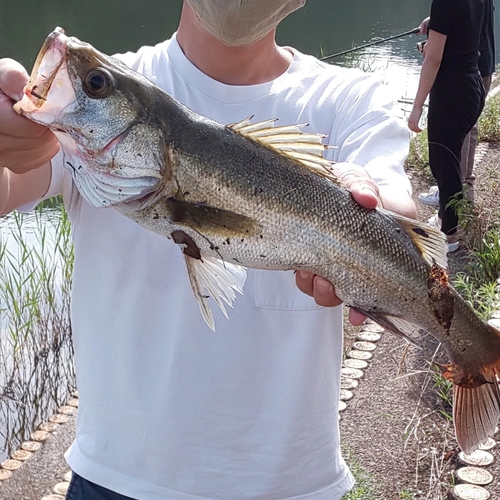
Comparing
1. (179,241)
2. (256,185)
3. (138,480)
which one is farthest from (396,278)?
(138,480)

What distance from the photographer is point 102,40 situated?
13.8 m

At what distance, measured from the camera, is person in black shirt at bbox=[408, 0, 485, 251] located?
4563mm

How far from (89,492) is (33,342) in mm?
2753

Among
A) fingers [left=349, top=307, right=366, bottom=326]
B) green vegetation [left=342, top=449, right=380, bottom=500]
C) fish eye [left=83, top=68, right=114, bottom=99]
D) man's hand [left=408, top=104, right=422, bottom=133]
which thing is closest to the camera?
fish eye [left=83, top=68, right=114, bottom=99]

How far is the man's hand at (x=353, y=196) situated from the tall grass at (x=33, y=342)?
2.83 metres

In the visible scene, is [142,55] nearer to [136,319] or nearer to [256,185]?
[256,185]

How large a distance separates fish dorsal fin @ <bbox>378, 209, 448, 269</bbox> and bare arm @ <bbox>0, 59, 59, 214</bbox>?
2.62 ft

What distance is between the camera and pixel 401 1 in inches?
1090

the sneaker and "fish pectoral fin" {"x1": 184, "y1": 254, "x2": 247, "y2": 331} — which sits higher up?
"fish pectoral fin" {"x1": 184, "y1": 254, "x2": 247, "y2": 331}

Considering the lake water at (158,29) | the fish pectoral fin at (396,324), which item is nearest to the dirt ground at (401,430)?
the fish pectoral fin at (396,324)

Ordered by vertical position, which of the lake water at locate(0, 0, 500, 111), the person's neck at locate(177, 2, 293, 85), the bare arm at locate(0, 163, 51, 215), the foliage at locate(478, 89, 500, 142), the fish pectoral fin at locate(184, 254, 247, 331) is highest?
the person's neck at locate(177, 2, 293, 85)

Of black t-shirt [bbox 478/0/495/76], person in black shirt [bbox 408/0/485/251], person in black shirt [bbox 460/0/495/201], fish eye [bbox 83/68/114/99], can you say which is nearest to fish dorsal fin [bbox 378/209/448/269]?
fish eye [bbox 83/68/114/99]

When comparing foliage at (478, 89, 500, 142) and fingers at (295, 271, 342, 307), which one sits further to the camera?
foliage at (478, 89, 500, 142)

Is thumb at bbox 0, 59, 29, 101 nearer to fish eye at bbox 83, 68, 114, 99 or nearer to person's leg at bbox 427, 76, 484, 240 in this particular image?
fish eye at bbox 83, 68, 114, 99
